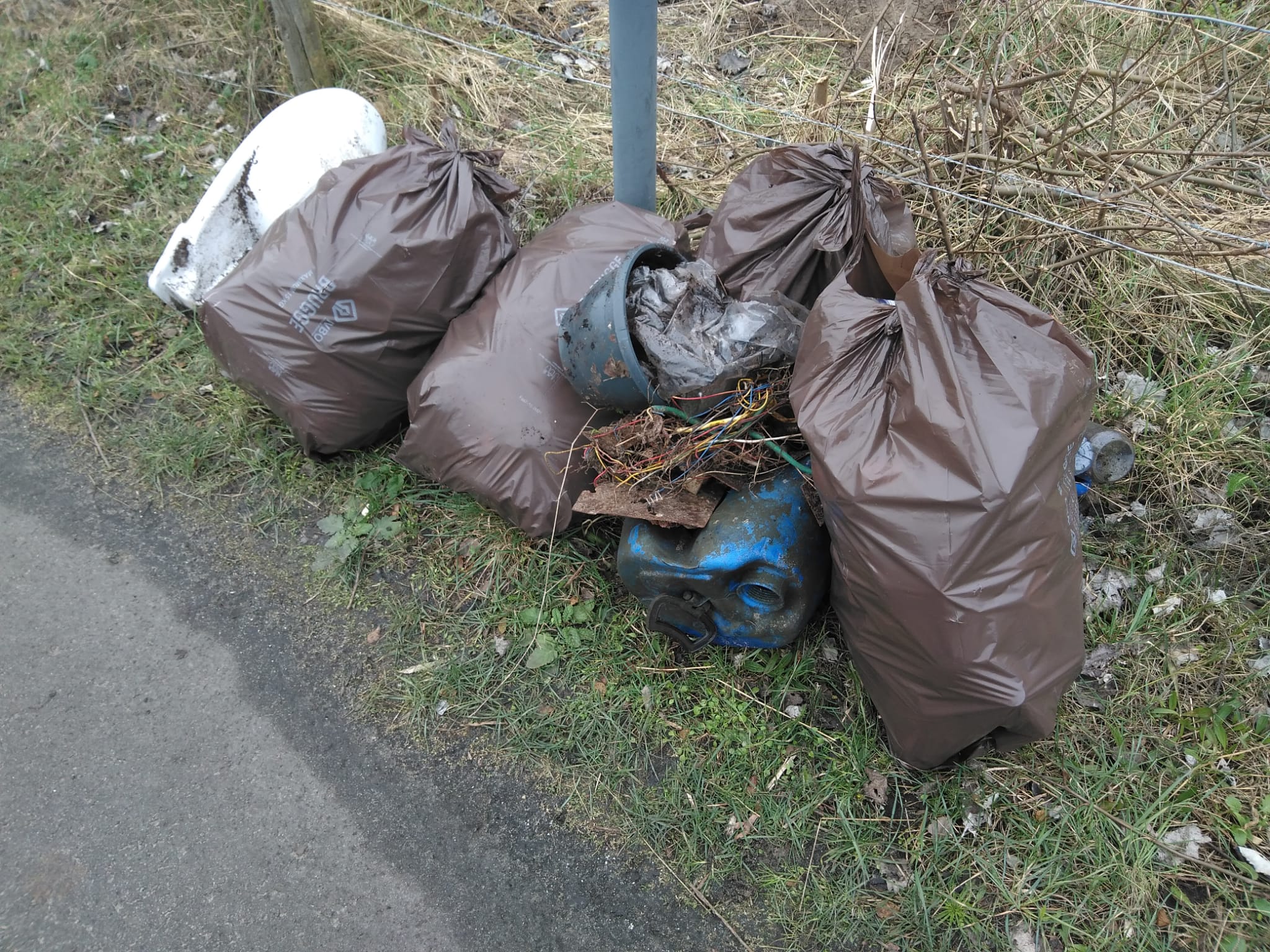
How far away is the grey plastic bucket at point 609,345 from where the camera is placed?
77.0 inches

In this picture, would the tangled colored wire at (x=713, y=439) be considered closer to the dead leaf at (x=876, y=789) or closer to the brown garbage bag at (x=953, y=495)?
the brown garbage bag at (x=953, y=495)

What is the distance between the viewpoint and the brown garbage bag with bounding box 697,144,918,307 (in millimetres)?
2096

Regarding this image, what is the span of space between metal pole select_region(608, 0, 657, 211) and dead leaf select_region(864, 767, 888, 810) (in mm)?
1772

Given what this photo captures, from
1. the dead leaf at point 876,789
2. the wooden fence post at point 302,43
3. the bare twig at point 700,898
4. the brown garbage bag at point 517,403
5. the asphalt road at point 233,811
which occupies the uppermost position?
the wooden fence post at point 302,43

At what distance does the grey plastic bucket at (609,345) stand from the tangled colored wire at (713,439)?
0.07 metres

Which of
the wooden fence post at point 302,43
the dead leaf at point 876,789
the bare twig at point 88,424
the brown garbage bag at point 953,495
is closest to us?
the brown garbage bag at point 953,495

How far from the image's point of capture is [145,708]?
7.00ft

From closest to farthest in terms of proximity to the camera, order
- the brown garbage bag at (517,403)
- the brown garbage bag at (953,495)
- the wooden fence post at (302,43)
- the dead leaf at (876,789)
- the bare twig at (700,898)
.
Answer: the brown garbage bag at (953,495) → the bare twig at (700,898) → the dead leaf at (876,789) → the brown garbage bag at (517,403) → the wooden fence post at (302,43)

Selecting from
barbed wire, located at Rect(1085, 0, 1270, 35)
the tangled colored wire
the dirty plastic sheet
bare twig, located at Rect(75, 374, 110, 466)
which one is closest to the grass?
bare twig, located at Rect(75, 374, 110, 466)

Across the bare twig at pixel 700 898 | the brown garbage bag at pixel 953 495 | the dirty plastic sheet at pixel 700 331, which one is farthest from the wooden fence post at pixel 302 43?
the bare twig at pixel 700 898

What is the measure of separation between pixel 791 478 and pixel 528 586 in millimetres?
801

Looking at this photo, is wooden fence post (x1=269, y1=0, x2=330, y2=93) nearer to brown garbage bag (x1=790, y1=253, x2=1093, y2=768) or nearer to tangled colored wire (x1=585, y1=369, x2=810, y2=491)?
tangled colored wire (x1=585, y1=369, x2=810, y2=491)

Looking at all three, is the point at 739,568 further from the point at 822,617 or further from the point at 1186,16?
the point at 1186,16

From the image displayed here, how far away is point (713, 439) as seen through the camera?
1930 millimetres
